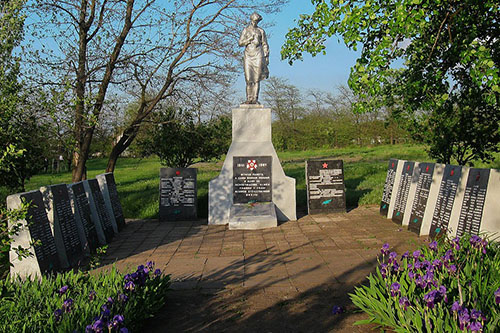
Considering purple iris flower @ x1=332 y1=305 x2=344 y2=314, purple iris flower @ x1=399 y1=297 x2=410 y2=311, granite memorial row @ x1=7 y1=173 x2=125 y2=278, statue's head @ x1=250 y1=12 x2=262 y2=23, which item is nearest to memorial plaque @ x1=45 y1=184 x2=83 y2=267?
granite memorial row @ x1=7 y1=173 x2=125 y2=278

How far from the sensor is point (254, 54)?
8.86 metres

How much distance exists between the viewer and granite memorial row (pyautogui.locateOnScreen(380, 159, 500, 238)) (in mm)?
5129

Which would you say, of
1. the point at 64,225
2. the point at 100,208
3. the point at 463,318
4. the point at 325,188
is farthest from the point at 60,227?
the point at 325,188

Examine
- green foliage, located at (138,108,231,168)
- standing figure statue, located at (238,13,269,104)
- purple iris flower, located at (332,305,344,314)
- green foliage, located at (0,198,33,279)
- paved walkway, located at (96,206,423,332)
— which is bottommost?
paved walkway, located at (96,206,423,332)

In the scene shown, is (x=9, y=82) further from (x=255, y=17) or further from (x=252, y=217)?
(x=255, y=17)

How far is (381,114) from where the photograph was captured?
36531 millimetres

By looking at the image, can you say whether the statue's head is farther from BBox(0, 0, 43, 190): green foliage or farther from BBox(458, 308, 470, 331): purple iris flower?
BBox(458, 308, 470, 331): purple iris flower

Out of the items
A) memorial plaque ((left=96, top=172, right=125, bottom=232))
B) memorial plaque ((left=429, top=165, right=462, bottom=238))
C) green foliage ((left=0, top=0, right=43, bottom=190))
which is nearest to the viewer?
green foliage ((left=0, top=0, right=43, bottom=190))

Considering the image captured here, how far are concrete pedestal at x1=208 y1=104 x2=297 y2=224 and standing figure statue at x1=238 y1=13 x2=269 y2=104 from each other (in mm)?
478

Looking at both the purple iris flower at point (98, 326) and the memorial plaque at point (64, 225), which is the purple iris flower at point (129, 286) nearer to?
the purple iris flower at point (98, 326)

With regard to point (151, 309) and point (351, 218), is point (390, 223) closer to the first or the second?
point (351, 218)

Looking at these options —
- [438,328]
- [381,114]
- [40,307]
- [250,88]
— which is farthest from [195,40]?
[381,114]

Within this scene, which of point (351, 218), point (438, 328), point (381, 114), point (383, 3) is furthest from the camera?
point (381, 114)

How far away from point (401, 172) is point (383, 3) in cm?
413
